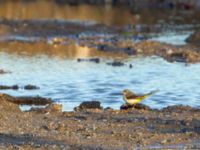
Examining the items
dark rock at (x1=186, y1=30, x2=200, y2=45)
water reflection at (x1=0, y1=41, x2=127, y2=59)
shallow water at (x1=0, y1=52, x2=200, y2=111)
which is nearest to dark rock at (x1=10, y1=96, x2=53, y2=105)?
shallow water at (x1=0, y1=52, x2=200, y2=111)

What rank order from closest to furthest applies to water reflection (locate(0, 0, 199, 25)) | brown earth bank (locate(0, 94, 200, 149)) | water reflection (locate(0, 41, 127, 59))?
brown earth bank (locate(0, 94, 200, 149)) < water reflection (locate(0, 41, 127, 59)) < water reflection (locate(0, 0, 199, 25))

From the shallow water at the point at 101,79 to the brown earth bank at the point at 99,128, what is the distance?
2.40m

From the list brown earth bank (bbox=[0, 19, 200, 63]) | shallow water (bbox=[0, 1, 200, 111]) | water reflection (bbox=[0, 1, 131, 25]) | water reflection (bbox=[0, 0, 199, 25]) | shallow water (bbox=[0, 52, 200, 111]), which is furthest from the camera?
water reflection (bbox=[0, 1, 131, 25])

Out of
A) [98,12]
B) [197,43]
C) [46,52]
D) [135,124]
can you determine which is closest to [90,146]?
[135,124]

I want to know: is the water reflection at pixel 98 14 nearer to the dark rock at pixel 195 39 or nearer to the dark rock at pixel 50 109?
the dark rock at pixel 195 39

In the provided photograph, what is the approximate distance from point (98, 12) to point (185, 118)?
1674 inches

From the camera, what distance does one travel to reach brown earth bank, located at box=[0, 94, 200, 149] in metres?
12.5

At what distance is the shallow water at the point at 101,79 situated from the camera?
20578mm

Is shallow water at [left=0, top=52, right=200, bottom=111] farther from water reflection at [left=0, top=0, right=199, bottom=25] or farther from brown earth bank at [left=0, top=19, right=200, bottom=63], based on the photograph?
water reflection at [left=0, top=0, right=199, bottom=25]

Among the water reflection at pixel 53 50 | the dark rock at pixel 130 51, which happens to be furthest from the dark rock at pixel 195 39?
the water reflection at pixel 53 50

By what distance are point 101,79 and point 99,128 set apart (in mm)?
10236

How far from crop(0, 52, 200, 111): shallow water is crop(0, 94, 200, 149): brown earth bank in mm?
2400

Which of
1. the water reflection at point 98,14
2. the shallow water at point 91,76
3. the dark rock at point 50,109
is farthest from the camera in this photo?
the water reflection at point 98,14

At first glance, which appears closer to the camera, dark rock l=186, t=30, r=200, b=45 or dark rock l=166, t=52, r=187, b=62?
dark rock l=166, t=52, r=187, b=62
